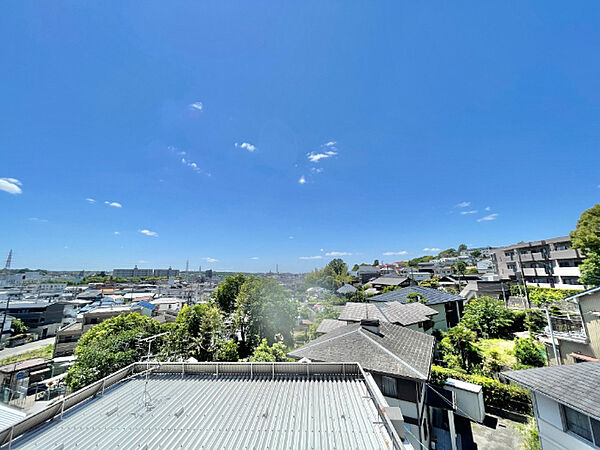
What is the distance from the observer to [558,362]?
463 inches

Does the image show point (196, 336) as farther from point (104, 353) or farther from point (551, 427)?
point (551, 427)

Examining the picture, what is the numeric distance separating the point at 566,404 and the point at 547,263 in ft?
123

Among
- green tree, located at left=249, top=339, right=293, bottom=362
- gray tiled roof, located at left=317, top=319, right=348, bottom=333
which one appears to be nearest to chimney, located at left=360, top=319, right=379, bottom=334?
green tree, located at left=249, top=339, right=293, bottom=362

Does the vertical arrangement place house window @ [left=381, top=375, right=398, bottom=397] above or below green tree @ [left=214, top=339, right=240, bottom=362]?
above

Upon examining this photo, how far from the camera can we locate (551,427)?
23.7 ft

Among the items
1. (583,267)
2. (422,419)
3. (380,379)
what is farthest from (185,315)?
(583,267)

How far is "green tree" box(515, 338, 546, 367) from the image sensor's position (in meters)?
12.8

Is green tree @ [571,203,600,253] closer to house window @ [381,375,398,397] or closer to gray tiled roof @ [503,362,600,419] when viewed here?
gray tiled roof @ [503,362,600,419]

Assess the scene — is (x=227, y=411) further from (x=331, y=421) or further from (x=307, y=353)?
(x=307, y=353)

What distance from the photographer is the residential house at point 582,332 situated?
10.3m

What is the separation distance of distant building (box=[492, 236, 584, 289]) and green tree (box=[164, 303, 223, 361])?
33079mm

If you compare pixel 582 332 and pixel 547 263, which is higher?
pixel 547 263

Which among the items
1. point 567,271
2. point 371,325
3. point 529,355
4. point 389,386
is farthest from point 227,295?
point 567,271

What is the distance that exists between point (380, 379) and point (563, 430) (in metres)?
5.20
